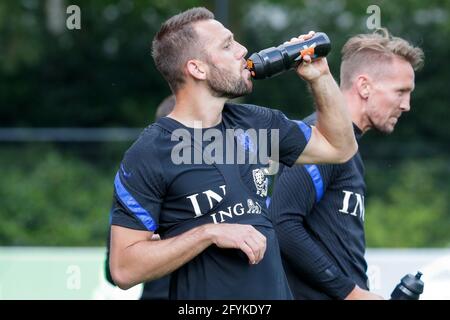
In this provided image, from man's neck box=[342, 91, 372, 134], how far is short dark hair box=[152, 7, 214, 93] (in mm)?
1220

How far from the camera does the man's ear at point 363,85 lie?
4961 mm

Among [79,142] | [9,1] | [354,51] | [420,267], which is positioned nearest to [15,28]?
[9,1]

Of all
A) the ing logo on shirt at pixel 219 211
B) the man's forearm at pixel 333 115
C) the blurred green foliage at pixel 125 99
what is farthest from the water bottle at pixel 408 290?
the blurred green foliage at pixel 125 99

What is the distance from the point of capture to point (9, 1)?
Answer: 50.1ft

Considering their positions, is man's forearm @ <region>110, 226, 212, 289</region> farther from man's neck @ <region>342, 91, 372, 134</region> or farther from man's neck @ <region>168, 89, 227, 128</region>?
man's neck @ <region>342, 91, 372, 134</region>

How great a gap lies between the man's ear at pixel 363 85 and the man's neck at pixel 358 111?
3cm

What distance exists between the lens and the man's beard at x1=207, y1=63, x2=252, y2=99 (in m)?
3.90

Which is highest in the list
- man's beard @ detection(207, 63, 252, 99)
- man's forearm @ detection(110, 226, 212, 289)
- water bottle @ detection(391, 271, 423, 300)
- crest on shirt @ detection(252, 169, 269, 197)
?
man's beard @ detection(207, 63, 252, 99)

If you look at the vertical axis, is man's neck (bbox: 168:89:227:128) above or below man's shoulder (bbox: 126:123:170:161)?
above

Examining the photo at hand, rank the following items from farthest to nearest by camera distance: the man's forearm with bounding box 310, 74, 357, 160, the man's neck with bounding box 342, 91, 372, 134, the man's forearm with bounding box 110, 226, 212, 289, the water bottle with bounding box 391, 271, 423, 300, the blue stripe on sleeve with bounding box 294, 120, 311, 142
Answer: the man's neck with bounding box 342, 91, 372, 134, the water bottle with bounding box 391, 271, 423, 300, the blue stripe on sleeve with bounding box 294, 120, 311, 142, the man's forearm with bounding box 310, 74, 357, 160, the man's forearm with bounding box 110, 226, 212, 289

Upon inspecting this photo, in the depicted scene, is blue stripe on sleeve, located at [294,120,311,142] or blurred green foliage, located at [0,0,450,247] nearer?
blue stripe on sleeve, located at [294,120,311,142]

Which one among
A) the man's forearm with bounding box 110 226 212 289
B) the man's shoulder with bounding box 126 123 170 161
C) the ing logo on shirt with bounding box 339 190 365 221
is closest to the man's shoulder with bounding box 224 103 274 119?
the man's shoulder with bounding box 126 123 170 161

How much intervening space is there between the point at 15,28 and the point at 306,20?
4.80 metres

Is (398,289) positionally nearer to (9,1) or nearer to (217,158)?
(217,158)
